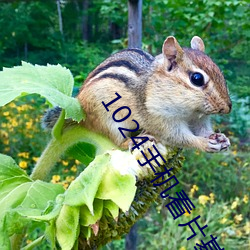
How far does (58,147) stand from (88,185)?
180 millimetres

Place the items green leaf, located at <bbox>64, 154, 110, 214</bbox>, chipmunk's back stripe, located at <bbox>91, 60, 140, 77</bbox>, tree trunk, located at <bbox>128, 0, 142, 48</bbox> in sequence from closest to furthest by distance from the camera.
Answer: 1. green leaf, located at <bbox>64, 154, 110, 214</bbox>
2. chipmunk's back stripe, located at <bbox>91, 60, 140, 77</bbox>
3. tree trunk, located at <bbox>128, 0, 142, 48</bbox>

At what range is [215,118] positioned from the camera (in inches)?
96.3

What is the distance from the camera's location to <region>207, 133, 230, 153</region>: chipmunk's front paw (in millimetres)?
661

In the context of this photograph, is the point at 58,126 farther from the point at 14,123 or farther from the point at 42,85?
the point at 14,123

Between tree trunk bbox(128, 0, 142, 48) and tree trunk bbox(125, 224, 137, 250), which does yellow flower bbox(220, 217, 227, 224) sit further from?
tree trunk bbox(128, 0, 142, 48)

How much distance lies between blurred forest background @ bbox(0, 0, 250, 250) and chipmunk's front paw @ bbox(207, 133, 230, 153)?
720 mm

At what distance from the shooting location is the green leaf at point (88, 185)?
50 cm

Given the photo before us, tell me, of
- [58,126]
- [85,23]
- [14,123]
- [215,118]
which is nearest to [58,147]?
[58,126]

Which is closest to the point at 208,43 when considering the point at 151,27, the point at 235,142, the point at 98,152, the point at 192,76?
the point at 151,27

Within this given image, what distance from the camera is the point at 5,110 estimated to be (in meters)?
3.02

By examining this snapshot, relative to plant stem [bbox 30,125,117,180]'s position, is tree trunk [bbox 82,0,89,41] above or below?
below

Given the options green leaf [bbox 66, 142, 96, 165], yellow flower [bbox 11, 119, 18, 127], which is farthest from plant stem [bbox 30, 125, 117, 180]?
yellow flower [bbox 11, 119, 18, 127]

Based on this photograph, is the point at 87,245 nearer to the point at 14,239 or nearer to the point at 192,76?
the point at 14,239

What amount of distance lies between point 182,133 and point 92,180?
301mm
